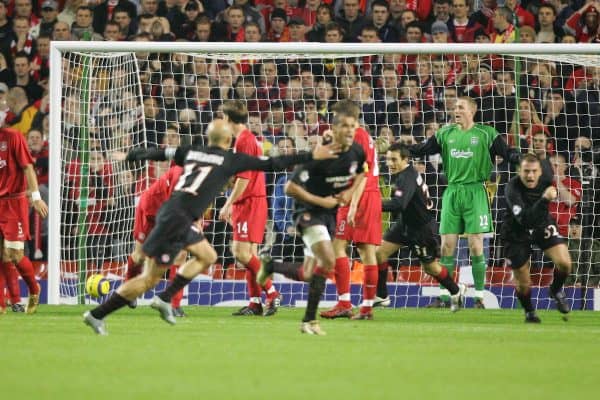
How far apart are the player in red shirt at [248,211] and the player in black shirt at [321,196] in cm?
194

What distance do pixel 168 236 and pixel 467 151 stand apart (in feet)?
15.5

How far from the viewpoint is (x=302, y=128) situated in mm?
14789

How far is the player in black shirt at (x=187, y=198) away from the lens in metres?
8.98

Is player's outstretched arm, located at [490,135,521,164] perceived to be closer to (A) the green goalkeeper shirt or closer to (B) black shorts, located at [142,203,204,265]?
(A) the green goalkeeper shirt

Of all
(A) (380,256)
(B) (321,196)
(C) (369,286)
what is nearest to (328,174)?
(B) (321,196)

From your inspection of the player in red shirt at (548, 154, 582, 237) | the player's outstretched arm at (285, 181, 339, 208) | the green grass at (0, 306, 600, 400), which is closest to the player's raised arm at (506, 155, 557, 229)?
the green grass at (0, 306, 600, 400)

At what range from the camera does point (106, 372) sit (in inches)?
262

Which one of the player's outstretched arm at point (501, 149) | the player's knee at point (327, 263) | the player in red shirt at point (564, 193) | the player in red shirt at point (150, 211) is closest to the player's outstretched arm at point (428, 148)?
the player's outstretched arm at point (501, 149)

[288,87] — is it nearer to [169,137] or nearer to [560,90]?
[169,137]

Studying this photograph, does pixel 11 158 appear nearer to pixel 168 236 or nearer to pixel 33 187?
pixel 33 187

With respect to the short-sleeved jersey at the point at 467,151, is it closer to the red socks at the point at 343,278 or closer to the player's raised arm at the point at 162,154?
the red socks at the point at 343,278

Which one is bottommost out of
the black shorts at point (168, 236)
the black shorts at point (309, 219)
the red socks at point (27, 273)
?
the red socks at point (27, 273)

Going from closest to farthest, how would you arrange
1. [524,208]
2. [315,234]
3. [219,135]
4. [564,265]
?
1. [219,135]
2. [315,234]
3. [524,208]
4. [564,265]

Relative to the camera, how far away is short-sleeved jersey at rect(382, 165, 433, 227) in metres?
12.4
